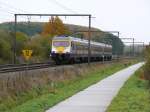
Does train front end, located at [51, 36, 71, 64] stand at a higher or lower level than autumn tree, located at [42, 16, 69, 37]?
lower

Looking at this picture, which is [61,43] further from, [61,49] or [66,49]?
[66,49]

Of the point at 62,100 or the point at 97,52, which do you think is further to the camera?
the point at 97,52

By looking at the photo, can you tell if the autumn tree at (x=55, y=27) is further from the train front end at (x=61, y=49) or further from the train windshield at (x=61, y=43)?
the train windshield at (x=61, y=43)

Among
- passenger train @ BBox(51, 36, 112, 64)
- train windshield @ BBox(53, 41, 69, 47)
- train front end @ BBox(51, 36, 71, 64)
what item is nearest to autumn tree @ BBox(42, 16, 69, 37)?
passenger train @ BBox(51, 36, 112, 64)

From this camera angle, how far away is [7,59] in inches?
2413

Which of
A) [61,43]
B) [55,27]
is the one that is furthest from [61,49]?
[55,27]

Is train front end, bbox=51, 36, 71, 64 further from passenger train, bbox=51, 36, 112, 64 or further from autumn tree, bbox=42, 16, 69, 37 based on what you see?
autumn tree, bbox=42, 16, 69, 37

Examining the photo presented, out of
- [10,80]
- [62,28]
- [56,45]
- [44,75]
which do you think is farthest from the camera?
[62,28]

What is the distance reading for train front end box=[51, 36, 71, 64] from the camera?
194 ft

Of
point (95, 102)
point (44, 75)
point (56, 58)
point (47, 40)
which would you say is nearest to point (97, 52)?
point (47, 40)

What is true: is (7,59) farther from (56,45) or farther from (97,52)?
(97,52)

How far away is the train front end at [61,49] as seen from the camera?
59.2 m

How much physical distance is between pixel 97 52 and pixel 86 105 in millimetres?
63196

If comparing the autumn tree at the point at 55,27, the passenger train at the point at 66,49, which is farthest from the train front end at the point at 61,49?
the autumn tree at the point at 55,27
